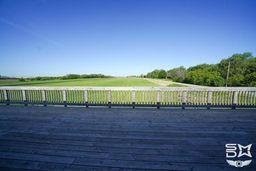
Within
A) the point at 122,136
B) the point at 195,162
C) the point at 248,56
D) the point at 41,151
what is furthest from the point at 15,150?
the point at 248,56

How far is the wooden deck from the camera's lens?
9.06ft

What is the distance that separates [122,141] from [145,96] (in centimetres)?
459

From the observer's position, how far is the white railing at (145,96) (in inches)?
277

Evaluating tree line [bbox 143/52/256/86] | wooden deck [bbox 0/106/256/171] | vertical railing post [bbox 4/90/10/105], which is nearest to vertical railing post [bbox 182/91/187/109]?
wooden deck [bbox 0/106/256/171]

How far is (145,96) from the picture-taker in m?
8.11

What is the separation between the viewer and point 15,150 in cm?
328

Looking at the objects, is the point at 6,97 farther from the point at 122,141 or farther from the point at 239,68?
the point at 239,68

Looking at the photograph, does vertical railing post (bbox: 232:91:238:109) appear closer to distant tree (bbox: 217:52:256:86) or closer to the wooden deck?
the wooden deck

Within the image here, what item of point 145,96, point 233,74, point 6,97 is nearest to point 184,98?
point 145,96

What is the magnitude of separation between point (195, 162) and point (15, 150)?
10.8 feet

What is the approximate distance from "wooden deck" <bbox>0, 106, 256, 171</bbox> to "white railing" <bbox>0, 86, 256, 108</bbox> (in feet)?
4.29

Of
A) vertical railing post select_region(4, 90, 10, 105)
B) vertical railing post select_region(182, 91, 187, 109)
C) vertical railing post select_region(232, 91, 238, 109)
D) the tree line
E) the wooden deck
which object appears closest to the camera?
the wooden deck

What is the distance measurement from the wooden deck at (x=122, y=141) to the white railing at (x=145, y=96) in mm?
1306

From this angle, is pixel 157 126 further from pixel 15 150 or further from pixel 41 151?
pixel 15 150
